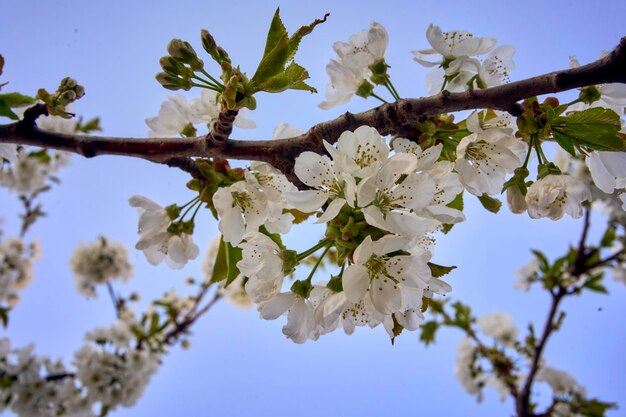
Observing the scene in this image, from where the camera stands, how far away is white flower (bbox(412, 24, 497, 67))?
4.01 feet

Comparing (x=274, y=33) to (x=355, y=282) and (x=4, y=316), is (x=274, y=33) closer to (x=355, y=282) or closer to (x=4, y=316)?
A: (x=355, y=282)

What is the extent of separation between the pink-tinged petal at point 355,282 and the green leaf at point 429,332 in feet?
11.5

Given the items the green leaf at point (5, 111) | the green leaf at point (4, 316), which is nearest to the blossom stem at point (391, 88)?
the green leaf at point (5, 111)

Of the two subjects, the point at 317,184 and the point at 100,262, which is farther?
the point at 100,262

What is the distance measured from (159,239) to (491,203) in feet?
3.07

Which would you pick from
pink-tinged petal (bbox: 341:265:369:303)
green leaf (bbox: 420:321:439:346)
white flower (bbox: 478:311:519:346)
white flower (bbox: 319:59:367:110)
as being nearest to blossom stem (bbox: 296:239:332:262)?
pink-tinged petal (bbox: 341:265:369:303)

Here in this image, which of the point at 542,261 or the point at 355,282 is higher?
the point at 542,261

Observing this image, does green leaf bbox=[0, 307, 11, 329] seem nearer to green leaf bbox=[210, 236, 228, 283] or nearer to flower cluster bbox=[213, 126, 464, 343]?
green leaf bbox=[210, 236, 228, 283]

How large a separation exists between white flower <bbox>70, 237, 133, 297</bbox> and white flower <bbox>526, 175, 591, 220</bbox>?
4425 mm

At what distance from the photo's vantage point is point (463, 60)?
123 centimetres

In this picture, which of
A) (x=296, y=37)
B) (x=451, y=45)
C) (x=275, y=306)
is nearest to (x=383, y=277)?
(x=275, y=306)

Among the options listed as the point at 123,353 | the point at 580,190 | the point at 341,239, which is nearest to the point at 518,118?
the point at 580,190

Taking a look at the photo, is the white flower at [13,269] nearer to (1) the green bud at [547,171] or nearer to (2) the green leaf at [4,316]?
(2) the green leaf at [4,316]

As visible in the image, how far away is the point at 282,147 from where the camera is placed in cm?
119
